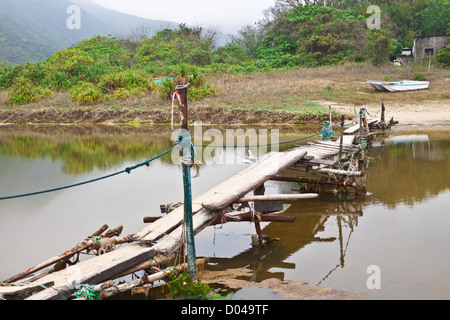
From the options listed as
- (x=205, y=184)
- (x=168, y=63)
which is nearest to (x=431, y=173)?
(x=205, y=184)

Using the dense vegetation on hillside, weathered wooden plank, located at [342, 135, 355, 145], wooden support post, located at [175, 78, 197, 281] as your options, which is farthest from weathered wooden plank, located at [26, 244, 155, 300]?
the dense vegetation on hillside

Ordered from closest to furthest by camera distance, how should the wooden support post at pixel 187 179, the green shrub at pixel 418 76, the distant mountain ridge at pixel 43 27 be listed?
the wooden support post at pixel 187 179 < the green shrub at pixel 418 76 < the distant mountain ridge at pixel 43 27

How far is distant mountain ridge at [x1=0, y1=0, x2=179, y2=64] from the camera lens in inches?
2635

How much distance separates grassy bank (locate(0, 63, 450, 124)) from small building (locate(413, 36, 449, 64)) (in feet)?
14.6

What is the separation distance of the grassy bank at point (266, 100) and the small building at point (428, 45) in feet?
14.6

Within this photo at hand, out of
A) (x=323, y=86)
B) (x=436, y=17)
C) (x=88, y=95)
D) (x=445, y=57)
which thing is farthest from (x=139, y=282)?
(x=436, y=17)

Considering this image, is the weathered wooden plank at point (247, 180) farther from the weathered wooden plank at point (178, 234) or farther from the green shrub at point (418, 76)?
the green shrub at point (418, 76)

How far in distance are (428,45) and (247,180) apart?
27.7 metres

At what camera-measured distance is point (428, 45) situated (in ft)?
100

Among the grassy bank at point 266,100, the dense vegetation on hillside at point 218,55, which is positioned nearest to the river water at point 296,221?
the grassy bank at point 266,100

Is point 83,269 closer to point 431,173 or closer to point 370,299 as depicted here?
point 370,299

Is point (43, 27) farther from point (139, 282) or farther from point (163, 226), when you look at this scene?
point (139, 282)

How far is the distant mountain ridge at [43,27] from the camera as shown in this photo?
66.9 meters
